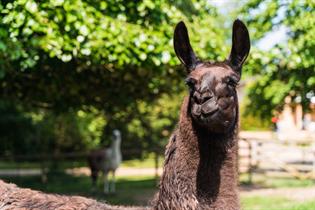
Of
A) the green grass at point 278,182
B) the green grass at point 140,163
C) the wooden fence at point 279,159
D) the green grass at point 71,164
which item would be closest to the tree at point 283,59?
the green grass at point 278,182

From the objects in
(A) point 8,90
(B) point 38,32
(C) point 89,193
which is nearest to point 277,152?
(C) point 89,193

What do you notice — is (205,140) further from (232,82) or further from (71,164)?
(71,164)

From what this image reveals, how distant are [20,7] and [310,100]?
6.79 meters

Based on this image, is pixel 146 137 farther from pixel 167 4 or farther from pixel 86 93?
pixel 167 4

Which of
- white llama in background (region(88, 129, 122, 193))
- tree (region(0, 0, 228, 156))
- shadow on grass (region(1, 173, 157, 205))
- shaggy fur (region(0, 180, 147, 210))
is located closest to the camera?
shaggy fur (region(0, 180, 147, 210))

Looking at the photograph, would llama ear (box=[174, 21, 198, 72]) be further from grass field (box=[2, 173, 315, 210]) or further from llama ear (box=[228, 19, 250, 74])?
grass field (box=[2, 173, 315, 210])

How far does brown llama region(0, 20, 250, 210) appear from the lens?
3.13 metres

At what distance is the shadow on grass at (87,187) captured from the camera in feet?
44.5

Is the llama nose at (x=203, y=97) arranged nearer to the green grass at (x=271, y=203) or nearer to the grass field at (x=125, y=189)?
the green grass at (x=271, y=203)

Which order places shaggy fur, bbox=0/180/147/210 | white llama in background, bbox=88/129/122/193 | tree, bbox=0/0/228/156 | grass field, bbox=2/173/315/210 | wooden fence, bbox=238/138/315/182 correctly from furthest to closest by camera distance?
wooden fence, bbox=238/138/315/182 → white llama in background, bbox=88/129/122/193 → grass field, bbox=2/173/315/210 → tree, bbox=0/0/228/156 → shaggy fur, bbox=0/180/147/210

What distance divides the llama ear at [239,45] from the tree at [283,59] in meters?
6.40

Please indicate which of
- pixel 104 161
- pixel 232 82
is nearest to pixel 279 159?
pixel 104 161

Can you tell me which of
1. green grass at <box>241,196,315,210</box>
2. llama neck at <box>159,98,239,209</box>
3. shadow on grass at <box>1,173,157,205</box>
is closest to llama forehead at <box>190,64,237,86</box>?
llama neck at <box>159,98,239,209</box>

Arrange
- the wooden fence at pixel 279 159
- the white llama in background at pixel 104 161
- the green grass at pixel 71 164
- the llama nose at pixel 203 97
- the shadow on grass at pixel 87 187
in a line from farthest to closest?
1. the green grass at pixel 71 164
2. the wooden fence at pixel 279 159
3. the white llama in background at pixel 104 161
4. the shadow on grass at pixel 87 187
5. the llama nose at pixel 203 97
